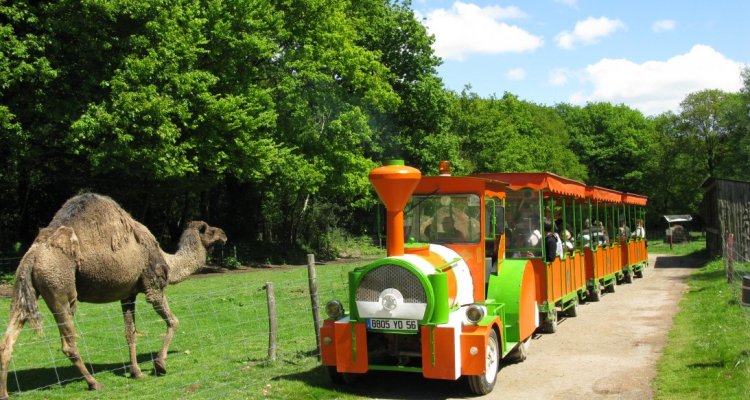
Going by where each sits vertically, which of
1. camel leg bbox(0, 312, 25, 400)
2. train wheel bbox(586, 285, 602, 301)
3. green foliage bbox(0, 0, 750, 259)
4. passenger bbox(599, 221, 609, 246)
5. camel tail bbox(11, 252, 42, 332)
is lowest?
train wheel bbox(586, 285, 602, 301)

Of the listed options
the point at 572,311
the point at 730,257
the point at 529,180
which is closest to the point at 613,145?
the point at 730,257

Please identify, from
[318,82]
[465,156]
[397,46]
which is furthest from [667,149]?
[318,82]

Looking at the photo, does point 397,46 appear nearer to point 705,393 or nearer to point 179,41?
point 179,41

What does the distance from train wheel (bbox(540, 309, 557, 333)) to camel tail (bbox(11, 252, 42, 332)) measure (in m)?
8.49

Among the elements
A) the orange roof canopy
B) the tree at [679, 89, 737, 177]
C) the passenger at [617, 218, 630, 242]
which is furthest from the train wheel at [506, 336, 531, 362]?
the tree at [679, 89, 737, 177]

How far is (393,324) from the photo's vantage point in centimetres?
796

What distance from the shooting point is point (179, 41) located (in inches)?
966

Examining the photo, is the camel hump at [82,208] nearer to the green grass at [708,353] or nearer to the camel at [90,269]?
the camel at [90,269]

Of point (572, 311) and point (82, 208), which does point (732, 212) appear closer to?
point (572, 311)

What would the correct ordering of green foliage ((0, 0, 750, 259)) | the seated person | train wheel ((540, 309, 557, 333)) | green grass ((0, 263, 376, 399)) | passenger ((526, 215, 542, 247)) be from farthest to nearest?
green foliage ((0, 0, 750, 259)) < passenger ((526, 215, 542, 247)) < train wheel ((540, 309, 557, 333)) < the seated person < green grass ((0, 263, 376, 399))

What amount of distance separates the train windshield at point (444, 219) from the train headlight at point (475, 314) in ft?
5.13

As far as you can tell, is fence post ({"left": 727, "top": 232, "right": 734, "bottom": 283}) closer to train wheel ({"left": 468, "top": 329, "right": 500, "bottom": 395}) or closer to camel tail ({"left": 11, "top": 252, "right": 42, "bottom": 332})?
train wheel ({"left": 468, "top": 329, "right": 500, "bottom": 395})

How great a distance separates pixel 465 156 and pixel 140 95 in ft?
114

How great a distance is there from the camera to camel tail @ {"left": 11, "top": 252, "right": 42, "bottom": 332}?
8172 mm
